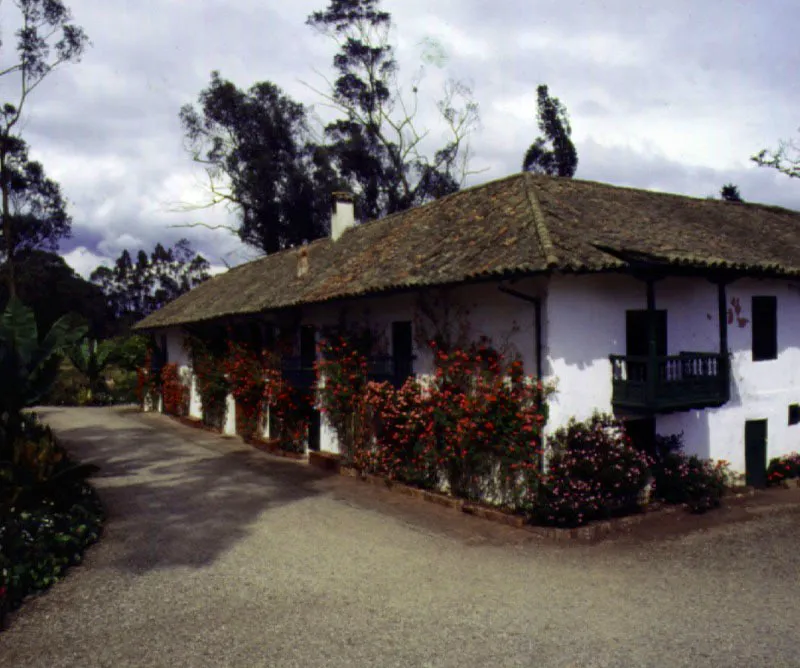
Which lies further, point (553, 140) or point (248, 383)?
point (553, 140)

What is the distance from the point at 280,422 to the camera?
681 inches

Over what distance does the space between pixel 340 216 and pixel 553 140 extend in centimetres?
Answer: 1886

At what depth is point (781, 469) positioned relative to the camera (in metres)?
12.7

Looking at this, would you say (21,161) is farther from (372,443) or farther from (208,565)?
(208,565)

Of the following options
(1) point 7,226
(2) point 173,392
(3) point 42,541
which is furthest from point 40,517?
(1) point 7,226

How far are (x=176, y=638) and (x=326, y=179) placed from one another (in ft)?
98.0

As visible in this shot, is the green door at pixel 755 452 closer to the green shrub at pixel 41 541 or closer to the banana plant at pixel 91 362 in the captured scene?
the green shrub at pixel 41 541

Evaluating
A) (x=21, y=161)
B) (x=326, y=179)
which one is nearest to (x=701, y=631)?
(x=326, y=179)

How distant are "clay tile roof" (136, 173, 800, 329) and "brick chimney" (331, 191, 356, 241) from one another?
3.96 feet

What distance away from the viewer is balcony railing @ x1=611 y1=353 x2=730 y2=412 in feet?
32.0

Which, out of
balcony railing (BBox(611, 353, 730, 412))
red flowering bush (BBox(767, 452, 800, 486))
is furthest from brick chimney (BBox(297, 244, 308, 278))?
red flowering bush (BBox(767, 452, 800, 486))

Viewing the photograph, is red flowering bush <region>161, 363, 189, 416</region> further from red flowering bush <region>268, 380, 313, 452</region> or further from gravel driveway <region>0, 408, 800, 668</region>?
gravel driveway <region>0, 408, 800, 668</region>

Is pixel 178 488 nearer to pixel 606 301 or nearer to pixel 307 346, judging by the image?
pixel 307 346

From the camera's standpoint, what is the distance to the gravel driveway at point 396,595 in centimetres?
581
